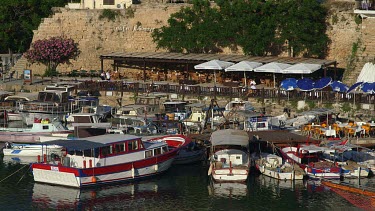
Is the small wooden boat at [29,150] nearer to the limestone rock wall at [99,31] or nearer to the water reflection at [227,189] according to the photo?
the water reflection at [227,189]

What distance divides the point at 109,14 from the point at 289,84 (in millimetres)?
15607

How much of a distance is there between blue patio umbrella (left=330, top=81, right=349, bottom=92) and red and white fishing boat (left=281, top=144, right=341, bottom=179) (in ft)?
25.9

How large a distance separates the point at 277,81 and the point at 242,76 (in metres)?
2.32

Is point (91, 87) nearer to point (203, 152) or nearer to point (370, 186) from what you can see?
point (203, 152)

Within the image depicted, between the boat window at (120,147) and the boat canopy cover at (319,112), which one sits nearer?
the boat window at (120,147)

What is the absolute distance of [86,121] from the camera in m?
52.5

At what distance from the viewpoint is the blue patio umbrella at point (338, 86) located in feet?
175

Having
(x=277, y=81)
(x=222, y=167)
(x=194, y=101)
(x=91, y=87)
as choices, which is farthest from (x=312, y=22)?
(x=222, y=167)

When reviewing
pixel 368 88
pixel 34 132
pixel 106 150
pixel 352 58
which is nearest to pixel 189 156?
pixel 106 150

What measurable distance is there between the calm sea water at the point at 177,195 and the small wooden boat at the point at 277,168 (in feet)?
0.98

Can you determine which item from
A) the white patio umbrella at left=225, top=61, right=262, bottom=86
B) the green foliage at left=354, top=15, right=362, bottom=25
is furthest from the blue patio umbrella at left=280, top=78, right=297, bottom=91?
the green foliage at left=354, top=15, right=362, bottom=25

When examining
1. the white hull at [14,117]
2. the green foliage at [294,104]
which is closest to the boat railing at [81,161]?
the white hull at [14,117]

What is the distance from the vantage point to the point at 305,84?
54.2m

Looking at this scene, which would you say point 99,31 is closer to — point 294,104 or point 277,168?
point 294,104
